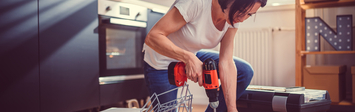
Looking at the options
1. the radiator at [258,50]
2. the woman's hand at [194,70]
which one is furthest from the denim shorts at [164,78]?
the radiator at [258,50]

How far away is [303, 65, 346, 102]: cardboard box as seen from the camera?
2027 mm

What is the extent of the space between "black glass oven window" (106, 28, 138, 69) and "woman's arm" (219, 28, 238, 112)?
1100mm

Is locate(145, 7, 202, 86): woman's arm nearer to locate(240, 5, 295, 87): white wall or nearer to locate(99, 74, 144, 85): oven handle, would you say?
locate(99, 74, 144, 85): oven handle

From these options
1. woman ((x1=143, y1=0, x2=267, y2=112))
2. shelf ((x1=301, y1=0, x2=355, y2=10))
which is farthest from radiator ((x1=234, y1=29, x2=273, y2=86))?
woman ((x1=143, y1=0, x2=267, y2=112))

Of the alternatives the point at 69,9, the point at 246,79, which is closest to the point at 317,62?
the point at 246,79

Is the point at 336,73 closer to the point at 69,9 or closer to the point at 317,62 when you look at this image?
the point at 317,62

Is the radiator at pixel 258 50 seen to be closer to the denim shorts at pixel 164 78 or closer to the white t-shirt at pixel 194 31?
the denim shorts at pixel 164 78

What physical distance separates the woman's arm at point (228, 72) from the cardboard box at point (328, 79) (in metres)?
1.26

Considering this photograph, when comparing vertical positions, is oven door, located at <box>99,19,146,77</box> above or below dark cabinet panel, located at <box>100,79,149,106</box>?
above

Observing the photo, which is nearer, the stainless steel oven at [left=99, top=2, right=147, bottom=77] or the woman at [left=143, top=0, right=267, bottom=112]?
the woman at [left=143, top=0, right=267, bottom=112]

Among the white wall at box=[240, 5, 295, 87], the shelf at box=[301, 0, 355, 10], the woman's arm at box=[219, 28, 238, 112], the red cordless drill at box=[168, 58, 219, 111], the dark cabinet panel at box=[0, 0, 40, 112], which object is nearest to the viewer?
the red cordless drill at box=[168, 58, 219, 111]

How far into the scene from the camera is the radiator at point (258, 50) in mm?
2559

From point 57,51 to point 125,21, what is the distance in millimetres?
566

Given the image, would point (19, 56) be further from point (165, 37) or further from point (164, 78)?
point (165, 37)
